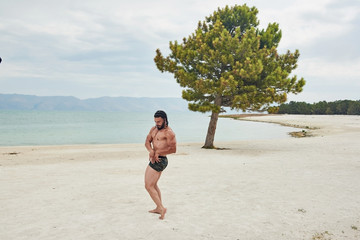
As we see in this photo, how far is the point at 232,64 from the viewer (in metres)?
19.6

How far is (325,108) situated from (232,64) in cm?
9577

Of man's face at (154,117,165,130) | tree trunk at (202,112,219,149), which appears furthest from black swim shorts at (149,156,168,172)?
tree trunk at (202,112,219,149)

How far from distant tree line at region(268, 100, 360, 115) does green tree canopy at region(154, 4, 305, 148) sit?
76949 mm

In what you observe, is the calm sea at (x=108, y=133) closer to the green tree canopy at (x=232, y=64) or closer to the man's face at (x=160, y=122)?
the green tree canopy at (x=232, y=64)

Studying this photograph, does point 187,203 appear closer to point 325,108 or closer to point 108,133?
point 108,133

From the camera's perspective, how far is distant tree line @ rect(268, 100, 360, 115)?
311 ft

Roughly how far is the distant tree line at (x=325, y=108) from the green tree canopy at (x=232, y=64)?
3029 inches

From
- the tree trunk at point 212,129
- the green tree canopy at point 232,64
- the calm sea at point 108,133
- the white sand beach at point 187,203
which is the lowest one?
the calm sea at point 108,133

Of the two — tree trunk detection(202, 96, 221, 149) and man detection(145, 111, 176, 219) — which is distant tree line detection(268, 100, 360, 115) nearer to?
tree trunk detection(202, 96, 221, 149)

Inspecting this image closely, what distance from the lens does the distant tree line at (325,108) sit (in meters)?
94.8

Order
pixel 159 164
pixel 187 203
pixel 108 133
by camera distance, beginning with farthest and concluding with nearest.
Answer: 1. pixel 108 133
2. pixel 187 203
3. pixel 159 164

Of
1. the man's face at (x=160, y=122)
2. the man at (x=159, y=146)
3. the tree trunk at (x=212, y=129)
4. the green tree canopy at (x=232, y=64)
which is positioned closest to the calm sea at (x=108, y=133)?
the tree trunk at (x=212, y=129)

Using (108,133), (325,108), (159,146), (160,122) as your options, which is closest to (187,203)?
(159,146)

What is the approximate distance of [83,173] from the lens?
1220cm
